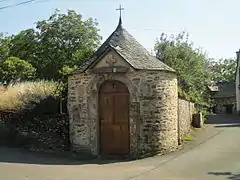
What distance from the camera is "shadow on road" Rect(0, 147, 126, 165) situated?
14566 millimetres

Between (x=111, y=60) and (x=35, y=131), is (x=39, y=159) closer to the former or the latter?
(x=35, y=131)

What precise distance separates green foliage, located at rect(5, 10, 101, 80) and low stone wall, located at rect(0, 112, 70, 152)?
24.7 metres

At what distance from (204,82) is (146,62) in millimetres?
15482

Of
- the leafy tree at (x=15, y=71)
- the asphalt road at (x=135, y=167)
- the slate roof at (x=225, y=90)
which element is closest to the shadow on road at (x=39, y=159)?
the asphalt road at (x=135, y=167)

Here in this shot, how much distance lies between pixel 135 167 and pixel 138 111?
2.97 m

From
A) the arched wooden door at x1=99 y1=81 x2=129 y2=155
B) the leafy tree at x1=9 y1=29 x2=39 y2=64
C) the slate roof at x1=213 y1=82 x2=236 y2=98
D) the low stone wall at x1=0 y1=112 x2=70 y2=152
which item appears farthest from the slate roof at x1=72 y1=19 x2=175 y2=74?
the slate roof at x1=213 y1=82 x2=236 y2=98

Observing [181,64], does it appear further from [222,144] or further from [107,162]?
[107,162]

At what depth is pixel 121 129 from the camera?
16.2 m

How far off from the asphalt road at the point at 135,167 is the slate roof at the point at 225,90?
47861 mm

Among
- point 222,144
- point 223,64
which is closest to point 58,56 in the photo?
point 222,144

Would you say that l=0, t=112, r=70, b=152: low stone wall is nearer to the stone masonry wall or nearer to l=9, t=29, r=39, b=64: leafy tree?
the stone masonry wall

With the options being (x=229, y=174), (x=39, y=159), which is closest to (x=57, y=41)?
(x=39, y=159)

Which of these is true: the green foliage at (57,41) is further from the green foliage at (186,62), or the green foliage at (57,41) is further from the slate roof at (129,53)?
the slate roof at (129,53)

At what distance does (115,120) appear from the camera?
1628 centimetres
